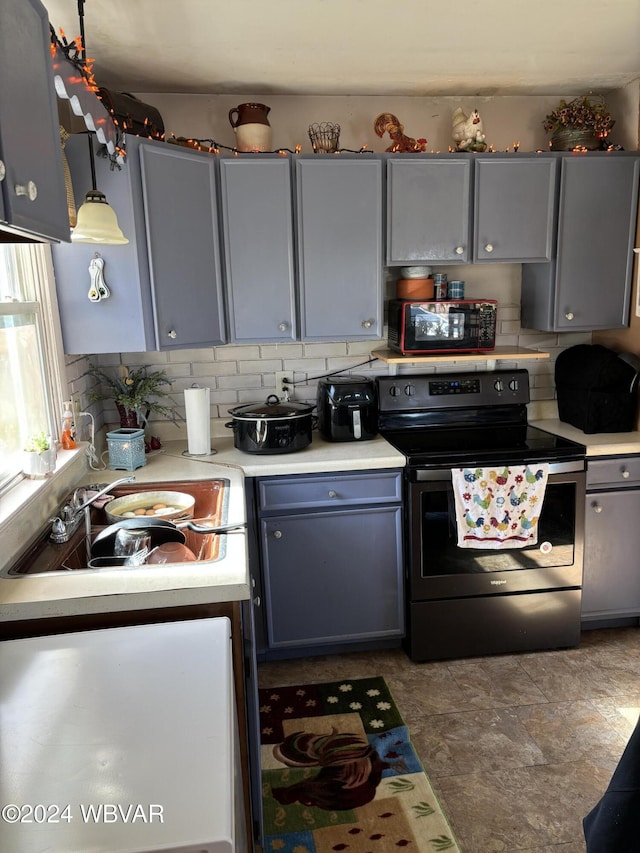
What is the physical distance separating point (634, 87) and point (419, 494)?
210 centimetres

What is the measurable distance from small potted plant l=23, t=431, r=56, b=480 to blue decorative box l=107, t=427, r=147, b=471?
0.46 metres

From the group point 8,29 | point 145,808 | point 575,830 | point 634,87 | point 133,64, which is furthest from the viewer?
point 634,87

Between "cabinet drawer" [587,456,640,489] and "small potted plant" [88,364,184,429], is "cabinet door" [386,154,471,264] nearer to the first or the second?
"cabinet drawer" [587,456,640,489]

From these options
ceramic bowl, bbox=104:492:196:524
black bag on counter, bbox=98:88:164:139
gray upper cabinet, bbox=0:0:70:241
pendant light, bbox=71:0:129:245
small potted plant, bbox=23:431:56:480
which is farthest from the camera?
black bag on counter, bbox=98:88:164:139

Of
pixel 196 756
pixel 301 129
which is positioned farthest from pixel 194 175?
pixel 196 756

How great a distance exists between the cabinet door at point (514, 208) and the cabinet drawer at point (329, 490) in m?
1.10

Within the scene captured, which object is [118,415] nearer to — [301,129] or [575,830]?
[301,129]

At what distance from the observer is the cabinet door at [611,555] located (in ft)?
9.25

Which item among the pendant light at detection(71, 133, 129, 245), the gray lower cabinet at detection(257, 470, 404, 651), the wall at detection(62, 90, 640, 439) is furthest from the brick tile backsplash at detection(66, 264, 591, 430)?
the pendant light at detection(71, 133, 129, 245)

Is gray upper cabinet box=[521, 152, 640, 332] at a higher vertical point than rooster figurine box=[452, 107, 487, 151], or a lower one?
lower

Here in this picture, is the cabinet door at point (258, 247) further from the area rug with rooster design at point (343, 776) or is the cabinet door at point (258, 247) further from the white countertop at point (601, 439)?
the area rug with rooster design at point (343, 776)

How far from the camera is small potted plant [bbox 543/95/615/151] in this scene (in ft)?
9.39

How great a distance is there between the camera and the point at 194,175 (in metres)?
2.61

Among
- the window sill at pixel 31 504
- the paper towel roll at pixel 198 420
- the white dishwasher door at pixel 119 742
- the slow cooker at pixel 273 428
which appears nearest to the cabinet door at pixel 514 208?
the slow cooker at pixel 273 428
